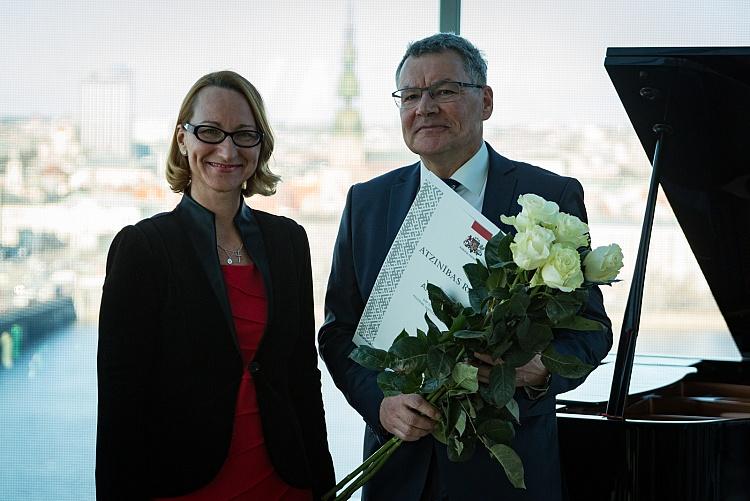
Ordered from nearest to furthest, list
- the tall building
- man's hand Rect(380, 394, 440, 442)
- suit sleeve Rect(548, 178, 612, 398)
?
man's hand Rect(380, 394, 440, 442), suit sleeve Rect(548, 178, 612, 398), the tall building

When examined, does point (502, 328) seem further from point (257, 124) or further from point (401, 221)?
point (257, 124)

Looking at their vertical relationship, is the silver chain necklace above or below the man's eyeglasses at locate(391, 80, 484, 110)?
below

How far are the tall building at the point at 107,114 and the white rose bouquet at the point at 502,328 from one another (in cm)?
273

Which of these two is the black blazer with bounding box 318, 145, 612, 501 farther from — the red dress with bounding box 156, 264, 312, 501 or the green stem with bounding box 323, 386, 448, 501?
the red dress with bounding box 156, 264, 312, 501

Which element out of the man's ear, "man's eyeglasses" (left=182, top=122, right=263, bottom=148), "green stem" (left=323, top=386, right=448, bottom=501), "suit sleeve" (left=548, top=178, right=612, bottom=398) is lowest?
"green stem" (left=323, top=386, right=448, bottom=501)

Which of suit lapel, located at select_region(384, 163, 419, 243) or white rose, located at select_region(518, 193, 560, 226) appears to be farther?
suit lapel, located at select_region(384, 163, 419, 243)

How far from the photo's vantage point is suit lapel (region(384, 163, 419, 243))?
2258 millimetres

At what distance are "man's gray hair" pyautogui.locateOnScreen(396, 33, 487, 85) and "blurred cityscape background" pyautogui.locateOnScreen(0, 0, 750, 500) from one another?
6.02 feet

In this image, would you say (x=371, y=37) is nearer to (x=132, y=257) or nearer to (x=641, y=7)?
(x=641, y=7)

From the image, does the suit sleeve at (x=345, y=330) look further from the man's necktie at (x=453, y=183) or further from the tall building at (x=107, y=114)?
the tall building at (x=107, y=114)

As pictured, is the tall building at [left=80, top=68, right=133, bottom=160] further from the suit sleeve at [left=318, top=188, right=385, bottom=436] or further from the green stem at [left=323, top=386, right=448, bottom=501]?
the green stem at [left=323, top=386, right=448, bottom=501]

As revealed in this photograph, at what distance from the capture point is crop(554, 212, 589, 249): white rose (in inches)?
64.8

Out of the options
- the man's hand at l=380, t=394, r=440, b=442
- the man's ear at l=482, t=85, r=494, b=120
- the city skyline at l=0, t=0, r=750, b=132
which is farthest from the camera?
the city skyline at l=0, t=0, r=750, b=132

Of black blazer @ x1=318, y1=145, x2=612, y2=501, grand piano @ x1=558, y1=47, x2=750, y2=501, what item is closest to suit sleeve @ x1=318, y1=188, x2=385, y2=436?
Result: black blazer @ x1=318, y1=145, x2=612, y2=501
